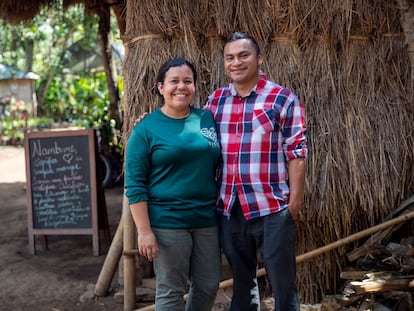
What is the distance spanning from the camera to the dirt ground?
175 inches

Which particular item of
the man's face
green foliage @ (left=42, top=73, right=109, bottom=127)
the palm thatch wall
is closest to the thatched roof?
the palm thatch wall

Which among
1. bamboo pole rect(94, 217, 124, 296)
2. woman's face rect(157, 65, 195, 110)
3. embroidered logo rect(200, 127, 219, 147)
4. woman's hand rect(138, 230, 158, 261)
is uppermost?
woman's face rect(157, 65, 195, 110)

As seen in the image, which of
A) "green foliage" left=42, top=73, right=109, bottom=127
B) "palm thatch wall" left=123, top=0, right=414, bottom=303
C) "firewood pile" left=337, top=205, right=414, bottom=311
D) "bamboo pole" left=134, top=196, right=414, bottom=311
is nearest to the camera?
"firewood pile" left=337, top=205, right=414, bottom=311

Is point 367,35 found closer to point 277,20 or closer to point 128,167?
point 277,20

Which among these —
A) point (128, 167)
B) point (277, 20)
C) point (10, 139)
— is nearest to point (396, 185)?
point (277, 20)

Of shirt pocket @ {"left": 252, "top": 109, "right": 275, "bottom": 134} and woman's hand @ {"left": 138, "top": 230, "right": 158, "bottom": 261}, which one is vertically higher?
shirt pocket @ {"left": 252, "top": 109, "right": 275, "bottom": 134}

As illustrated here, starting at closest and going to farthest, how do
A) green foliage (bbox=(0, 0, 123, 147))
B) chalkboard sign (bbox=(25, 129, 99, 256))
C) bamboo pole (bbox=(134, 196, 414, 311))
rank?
bamboo pole (bbox=(134, 196, 414, 311)), chalkboard sign (bbox=(25, 129, 99, 256)), green foliage (bbox=(0, 0, 123, 147))

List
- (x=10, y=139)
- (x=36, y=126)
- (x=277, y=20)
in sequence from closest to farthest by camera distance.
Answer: (x=277, y=20) → (x=10, y=139) → (x=36, y=126)

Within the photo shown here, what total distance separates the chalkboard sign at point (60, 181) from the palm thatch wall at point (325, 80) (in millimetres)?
1664

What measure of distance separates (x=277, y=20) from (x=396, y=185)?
1.48 meters

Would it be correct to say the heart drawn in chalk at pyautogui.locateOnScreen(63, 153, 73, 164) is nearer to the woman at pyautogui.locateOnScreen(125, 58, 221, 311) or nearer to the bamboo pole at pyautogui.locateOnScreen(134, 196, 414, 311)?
the bamboo pole at pyautogui.locateOnScreen(134, 196, 414, 311)

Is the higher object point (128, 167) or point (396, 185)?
point (128, 167)

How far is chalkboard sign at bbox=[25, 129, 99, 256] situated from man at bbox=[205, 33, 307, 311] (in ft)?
9.78

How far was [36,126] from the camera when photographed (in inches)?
663
